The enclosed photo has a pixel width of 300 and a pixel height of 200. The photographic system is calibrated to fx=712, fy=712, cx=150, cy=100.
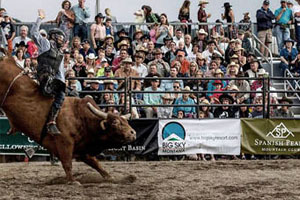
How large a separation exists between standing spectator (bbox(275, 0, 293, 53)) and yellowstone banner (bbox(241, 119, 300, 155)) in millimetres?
5138

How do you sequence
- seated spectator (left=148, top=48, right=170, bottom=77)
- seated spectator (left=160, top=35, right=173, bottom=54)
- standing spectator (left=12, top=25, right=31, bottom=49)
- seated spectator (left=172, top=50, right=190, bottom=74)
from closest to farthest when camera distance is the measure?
seated spectator (left=148, top=48, right=170, bottom=77) < seated spectator (left=172, top=50, right=190, bottom=74) < standing spectator (left=12, top=25, right=31, bottom=49) < seated spectator (left=160, top=35, right=173, bottom=54)

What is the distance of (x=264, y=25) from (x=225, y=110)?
465 cm

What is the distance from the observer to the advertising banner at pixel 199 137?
13.7 meters

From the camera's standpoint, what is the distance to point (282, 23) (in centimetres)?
1866

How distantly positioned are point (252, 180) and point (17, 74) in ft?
12.2

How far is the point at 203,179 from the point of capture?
10453 mm

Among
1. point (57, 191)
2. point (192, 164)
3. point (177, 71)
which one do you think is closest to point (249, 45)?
point (177, 71)

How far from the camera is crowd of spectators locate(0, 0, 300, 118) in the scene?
46.5ft

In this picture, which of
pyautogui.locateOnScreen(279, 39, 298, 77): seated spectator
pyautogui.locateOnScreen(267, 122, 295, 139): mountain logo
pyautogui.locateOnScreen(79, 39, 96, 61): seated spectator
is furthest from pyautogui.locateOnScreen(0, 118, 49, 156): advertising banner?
pyautogui.locateOnScreen(279, 39, 298, 77): seated spectator

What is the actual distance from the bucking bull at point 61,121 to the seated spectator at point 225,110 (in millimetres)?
4402

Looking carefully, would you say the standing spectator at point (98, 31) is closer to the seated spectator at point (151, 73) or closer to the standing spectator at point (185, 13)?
the standing spectator at point (185, 13)

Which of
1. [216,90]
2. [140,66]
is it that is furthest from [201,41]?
[216,90]

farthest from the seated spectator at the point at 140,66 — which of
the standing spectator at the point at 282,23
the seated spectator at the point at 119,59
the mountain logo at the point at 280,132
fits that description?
the standing spectator at the point at 282,23

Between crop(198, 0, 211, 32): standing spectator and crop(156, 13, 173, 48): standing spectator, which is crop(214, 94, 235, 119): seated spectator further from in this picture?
crop(198, 0, 211, 32): standing spectator
